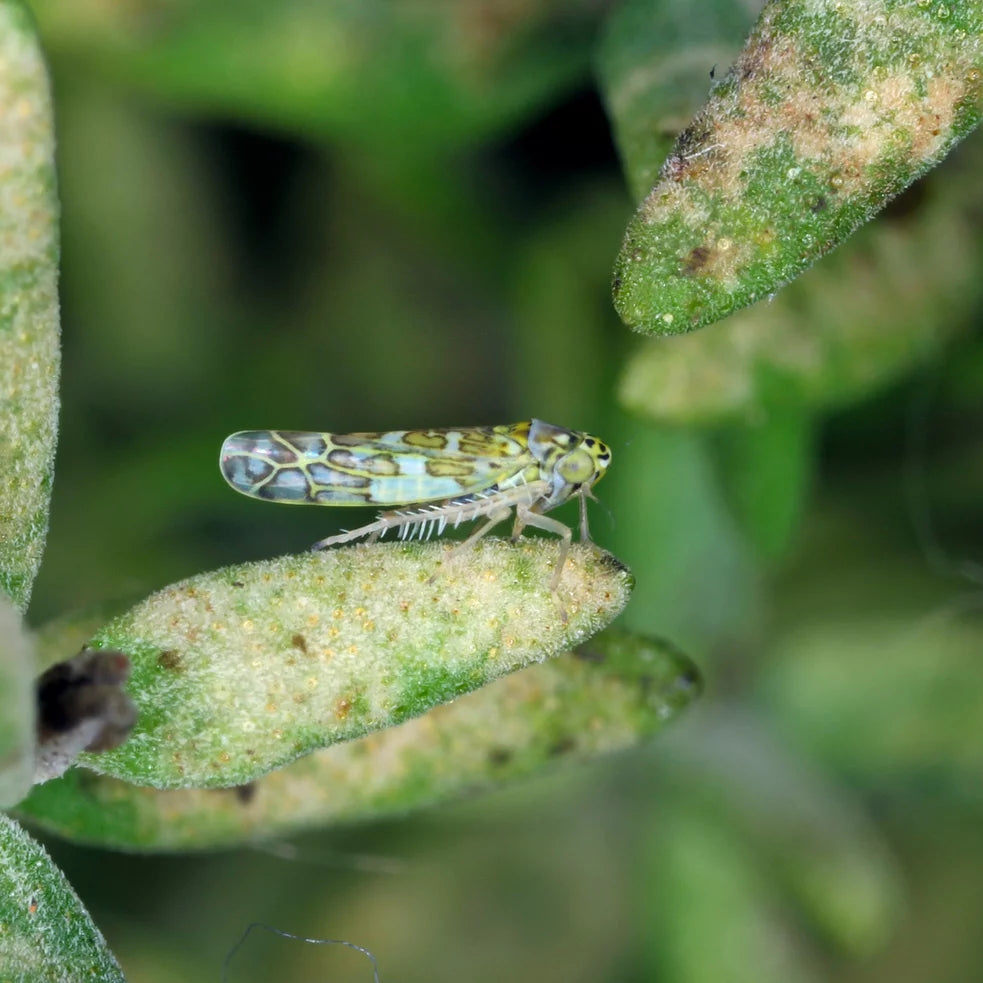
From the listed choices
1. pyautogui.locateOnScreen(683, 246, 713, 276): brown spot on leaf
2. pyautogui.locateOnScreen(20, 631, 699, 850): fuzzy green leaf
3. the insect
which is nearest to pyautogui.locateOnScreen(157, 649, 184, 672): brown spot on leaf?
pyautogui.locateOnScreen(20, 631, 699, 850): fuzzy green leaf

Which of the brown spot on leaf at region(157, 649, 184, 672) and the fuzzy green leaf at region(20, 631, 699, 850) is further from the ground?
the brown spot on leaf at region(157, 649, 184, 672)

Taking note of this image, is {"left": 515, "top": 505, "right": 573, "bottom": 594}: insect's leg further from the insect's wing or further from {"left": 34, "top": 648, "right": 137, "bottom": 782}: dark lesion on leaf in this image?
{"left": 34, "top": 648, "right": 137, "bottom": 782}: dark lesion on leaf

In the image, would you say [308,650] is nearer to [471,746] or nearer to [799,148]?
[471,746]

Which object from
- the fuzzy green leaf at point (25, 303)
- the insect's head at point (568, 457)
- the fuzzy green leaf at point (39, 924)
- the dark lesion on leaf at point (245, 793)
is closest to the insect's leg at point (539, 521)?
the insect's head at point (568, 457)

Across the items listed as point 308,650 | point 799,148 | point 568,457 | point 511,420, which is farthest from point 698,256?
point 511,420

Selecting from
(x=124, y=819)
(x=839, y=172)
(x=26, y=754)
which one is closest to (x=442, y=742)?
(x=124, y=819)

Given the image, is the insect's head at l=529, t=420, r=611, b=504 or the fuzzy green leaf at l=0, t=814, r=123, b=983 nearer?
the fuzzy green leaf at l=0, t=814, r=123, b=983

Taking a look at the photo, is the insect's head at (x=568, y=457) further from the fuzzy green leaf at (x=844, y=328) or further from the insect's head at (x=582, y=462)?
the fuzzy green leaf at (x=844, y=328)
